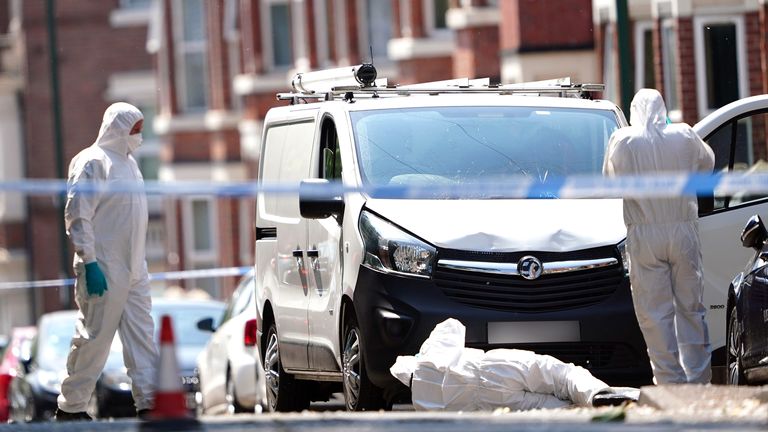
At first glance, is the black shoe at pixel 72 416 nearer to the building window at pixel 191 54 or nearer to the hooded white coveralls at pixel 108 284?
the hooded white coveralls at pixel 108 284

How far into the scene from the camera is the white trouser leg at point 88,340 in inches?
505

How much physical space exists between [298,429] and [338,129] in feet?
13.5

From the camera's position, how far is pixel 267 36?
126ft

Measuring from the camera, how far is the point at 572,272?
1202cm

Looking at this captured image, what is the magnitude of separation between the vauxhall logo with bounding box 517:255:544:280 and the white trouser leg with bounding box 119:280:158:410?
2.42m

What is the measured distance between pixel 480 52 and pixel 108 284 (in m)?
16.4

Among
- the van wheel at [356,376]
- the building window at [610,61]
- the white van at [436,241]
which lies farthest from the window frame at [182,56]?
the van wheel at [356,376]

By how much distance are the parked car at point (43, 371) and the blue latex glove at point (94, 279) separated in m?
7.86

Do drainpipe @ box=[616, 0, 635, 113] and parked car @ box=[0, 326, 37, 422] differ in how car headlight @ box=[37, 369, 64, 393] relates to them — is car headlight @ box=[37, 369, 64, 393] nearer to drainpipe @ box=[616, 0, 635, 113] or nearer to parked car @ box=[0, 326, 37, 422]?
parked car @ box=[0, 326, 37, 422]

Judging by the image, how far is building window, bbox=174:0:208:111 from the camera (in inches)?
1684

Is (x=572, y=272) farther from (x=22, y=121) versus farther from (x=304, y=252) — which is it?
(x=22, y=121)

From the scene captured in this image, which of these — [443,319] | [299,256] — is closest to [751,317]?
[443,319]

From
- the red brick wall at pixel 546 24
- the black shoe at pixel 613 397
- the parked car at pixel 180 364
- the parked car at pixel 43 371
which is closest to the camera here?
the black shoe at pixel 613 397

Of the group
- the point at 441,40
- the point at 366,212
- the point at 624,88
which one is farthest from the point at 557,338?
the point at 441,40
